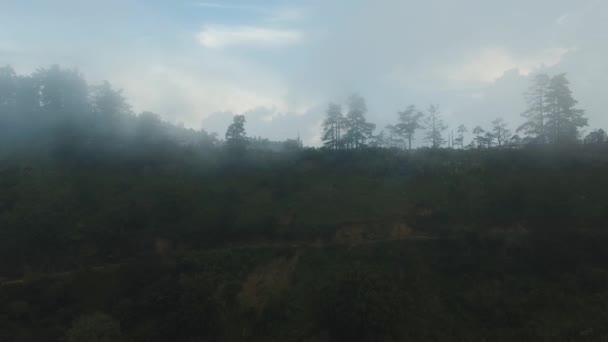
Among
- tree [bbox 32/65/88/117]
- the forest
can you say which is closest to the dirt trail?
the forest

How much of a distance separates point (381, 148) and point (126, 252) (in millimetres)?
24972

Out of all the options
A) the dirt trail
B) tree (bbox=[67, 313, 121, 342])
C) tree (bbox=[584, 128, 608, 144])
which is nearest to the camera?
tree (bbox=[67, 313, 121, 342])

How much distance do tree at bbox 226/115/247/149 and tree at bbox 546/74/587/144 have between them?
28.5 m

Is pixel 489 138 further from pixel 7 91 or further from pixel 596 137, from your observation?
pixel 7 91

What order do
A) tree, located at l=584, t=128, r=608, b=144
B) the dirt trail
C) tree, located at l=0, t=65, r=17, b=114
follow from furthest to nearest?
tree, located at l=0, t=65, r=17, b=114 → tree, located at l=584, t=128, r=608, b=144 → the dirt trail

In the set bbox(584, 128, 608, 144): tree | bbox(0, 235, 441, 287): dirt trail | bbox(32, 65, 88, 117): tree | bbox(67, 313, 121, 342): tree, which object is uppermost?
bbox(32, 65, 88, 117): tree

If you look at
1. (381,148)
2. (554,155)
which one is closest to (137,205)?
(381,148)

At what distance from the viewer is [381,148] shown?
3997 cm

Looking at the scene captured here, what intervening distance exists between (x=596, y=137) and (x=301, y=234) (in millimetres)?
29000

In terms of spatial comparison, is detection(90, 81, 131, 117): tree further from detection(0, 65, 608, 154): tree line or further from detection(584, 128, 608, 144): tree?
detection(584, 128, 608, 144): tree

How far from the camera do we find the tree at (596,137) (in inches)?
1393

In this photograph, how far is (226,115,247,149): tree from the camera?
39.1m

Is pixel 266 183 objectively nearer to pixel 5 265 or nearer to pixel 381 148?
pixel 381 148

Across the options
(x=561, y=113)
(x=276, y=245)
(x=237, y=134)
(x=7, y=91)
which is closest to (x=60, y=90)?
(x=7, y=91)
